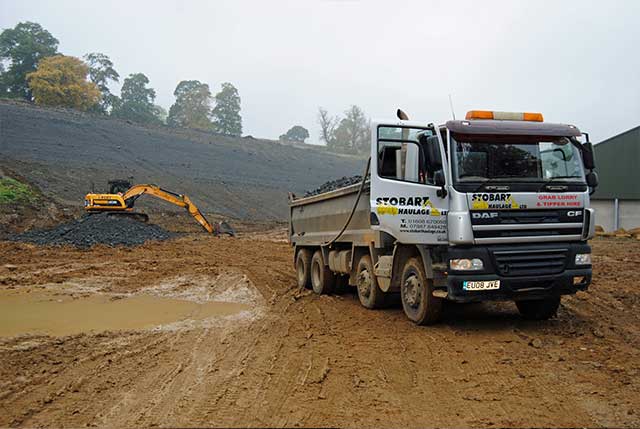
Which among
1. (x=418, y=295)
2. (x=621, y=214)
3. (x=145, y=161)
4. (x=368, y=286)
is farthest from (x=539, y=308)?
(x=145, y=161)

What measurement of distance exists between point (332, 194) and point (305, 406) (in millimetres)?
6231

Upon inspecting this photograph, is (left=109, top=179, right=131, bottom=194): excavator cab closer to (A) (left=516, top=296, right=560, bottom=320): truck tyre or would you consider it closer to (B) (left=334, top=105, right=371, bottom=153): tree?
(A) (left=516, top=296, right=560, bottom=320): truck tyre

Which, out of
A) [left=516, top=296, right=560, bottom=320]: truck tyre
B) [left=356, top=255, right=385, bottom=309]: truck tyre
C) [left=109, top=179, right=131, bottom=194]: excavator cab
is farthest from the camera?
[left=109, top=179, right=131, bottom=194]: excavator cab

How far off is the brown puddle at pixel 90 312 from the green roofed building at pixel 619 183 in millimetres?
21642

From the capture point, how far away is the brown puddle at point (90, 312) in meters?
8.70

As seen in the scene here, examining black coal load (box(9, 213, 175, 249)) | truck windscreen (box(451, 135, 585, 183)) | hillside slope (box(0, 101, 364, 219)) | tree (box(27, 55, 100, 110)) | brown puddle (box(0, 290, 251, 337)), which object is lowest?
brown puddle (box(0, 290, 251, 337))

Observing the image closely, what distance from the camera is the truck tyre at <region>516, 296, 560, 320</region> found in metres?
8.20

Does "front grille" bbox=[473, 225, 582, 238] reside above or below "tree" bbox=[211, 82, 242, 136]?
below

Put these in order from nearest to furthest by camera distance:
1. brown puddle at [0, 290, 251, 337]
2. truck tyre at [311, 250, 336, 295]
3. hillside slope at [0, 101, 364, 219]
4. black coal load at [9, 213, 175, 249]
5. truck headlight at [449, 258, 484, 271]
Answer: truck headlight at [449, 258, 484, 271], brown puddle at [0, 290, 251, 337], truck tyre at [311, 250, 336, 295], black coal load at [9, 213, 175, 249], hillside slope at [0, 101, 364, 219]

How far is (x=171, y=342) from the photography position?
7.58 metres

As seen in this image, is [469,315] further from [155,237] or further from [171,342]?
[155,237]

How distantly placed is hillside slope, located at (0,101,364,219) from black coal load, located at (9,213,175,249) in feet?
21.6

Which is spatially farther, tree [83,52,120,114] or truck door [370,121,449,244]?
tree [83,52,120,114]

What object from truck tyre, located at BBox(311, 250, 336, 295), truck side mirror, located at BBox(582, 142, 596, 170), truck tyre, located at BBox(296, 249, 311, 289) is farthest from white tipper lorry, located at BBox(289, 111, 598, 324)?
truck tyre, located at BBox(296, 249, 311, 289)
